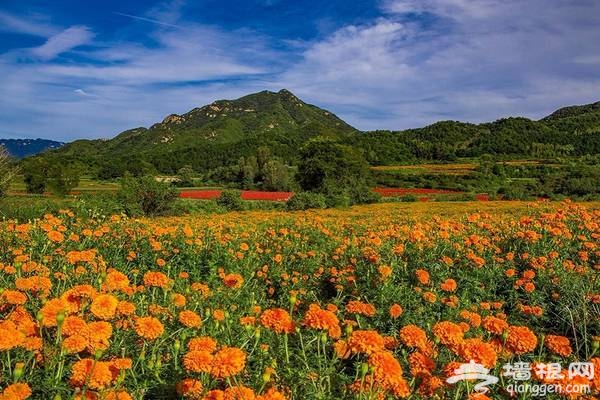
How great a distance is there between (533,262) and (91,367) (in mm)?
5312

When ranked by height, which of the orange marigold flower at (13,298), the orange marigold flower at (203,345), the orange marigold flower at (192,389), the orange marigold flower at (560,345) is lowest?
the orange marigold flower at (560,345)

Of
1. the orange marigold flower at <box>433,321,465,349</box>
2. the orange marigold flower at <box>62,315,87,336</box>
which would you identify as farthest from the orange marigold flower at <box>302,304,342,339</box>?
A: the orange marigold flower at <box>62,315,87,336</box>

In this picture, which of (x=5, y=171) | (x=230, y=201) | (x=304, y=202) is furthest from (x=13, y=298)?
(x=230, y=201)

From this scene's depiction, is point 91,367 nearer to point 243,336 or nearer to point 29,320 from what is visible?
point 29,320

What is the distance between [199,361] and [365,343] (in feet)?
2.61

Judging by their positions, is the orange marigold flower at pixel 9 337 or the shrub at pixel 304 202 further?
the shrub at pixel 304 202

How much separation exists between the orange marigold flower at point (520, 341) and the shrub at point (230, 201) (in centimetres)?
3210

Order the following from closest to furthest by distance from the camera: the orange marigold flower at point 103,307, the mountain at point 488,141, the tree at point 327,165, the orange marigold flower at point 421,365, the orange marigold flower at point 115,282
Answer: the orange marigold flower at point 421,365 → the orange marigold flower at point 103,307 → the orange marigold flower at point 115,282 → the tree at point 327,165 → the mountain at point 488,141

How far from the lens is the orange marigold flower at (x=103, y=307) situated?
2.44 meters

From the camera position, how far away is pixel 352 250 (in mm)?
6891

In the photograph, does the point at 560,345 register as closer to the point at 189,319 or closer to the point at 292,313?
the point at 292,313

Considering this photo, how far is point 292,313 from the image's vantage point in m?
4.01

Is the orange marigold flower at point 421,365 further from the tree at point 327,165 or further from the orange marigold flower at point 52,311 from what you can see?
the tree at point 327,165

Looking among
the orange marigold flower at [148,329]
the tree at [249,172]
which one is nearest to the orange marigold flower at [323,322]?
the orange marigold flower at [148,329]
